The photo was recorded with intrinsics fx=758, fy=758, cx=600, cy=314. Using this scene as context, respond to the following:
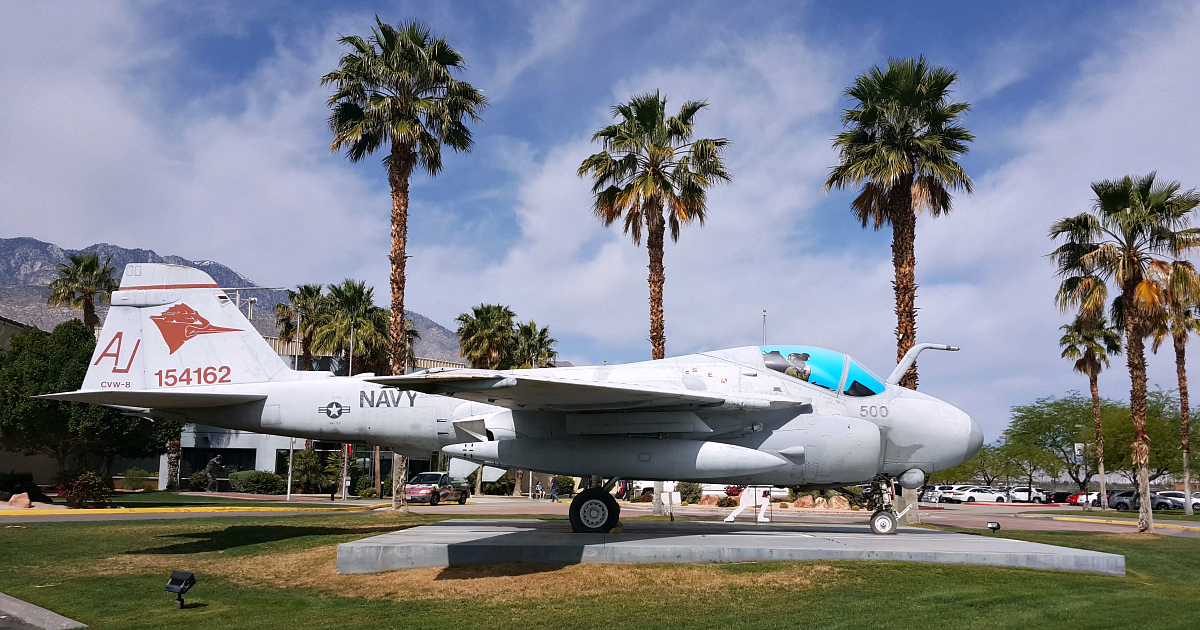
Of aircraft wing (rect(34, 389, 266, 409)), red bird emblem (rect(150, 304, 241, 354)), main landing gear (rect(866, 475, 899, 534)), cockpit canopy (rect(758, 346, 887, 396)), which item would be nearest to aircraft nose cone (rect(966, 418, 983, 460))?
main landing gear (rect(866, 475, 899, 534))

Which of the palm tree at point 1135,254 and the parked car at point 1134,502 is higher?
the palm tree at point 1135,254

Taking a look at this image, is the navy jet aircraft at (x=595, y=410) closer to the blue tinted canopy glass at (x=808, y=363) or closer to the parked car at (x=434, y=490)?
the blue tinted canopy glass at (x=808, y=363)

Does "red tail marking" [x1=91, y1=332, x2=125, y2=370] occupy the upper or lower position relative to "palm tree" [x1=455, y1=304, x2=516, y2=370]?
lower

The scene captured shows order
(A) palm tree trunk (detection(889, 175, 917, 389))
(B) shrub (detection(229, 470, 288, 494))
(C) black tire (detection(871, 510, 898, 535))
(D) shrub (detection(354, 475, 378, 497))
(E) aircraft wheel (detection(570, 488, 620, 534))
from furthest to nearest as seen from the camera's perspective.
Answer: (D) shrub (detection(354, 475, 378, 497))
(B) shrub (detection(229, 470, 288, 494))
(A) palm tree trunk (detection(889, 175, 917, 389))
(C) black tire (detection(871, 510, 898, 535))
(E) aircraft wheel (detection(570, 488, 620, 534))

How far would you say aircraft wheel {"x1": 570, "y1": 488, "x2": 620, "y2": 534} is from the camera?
1462cm

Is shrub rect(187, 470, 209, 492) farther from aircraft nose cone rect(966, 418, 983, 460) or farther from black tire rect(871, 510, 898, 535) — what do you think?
aircraft nose cone rect(966, 418, 983, 460)

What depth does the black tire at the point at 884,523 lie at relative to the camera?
15.0 metres

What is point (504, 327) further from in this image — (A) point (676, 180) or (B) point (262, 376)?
(B) point (262, 376)

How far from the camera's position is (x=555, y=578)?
11609mm

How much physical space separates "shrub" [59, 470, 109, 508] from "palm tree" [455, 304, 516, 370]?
918 inches

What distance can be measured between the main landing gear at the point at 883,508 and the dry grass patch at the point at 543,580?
3984mm

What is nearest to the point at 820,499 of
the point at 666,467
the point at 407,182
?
the point at 407,182

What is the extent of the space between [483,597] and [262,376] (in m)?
8.20

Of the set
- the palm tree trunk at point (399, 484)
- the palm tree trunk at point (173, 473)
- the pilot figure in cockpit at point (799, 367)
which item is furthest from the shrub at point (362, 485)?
the pilot figure in cockpit at point (799, 367)
